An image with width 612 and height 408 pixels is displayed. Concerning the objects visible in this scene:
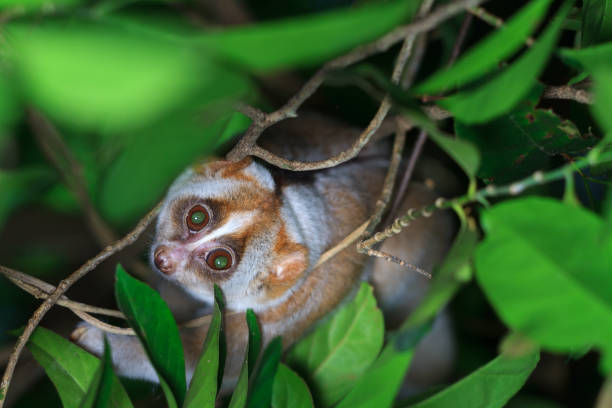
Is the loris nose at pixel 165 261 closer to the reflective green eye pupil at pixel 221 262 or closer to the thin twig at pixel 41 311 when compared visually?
the reflective green eye pupil at pixel 221 262

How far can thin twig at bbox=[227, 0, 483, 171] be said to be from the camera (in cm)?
113

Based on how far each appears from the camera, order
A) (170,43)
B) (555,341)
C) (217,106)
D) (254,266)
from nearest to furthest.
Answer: (170,43) → (217,106) → (555,341) → (254,266)

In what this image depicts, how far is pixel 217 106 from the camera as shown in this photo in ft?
2.66

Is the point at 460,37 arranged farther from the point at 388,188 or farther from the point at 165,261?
the point at 165,261

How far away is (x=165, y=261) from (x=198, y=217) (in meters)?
0.23

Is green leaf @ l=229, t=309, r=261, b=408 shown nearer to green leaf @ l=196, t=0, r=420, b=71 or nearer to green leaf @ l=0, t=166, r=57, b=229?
green leaf @ l=0, t=166, r=57, b=229

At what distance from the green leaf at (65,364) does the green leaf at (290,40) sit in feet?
4.21

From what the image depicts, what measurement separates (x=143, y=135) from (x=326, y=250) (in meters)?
1.79

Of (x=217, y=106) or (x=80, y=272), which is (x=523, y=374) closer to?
(x=217, y=106)

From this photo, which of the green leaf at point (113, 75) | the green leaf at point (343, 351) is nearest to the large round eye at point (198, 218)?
Answer: the green leaf at point (343, 351)

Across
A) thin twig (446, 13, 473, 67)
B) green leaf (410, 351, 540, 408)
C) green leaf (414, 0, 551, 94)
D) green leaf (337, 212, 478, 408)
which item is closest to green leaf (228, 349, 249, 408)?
green leaf (337, 212, 478, 408)

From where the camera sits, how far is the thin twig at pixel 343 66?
1133 mm

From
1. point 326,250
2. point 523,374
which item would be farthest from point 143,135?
point 326,250

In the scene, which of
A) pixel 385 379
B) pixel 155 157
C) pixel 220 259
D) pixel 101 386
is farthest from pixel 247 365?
pixel 155 157
